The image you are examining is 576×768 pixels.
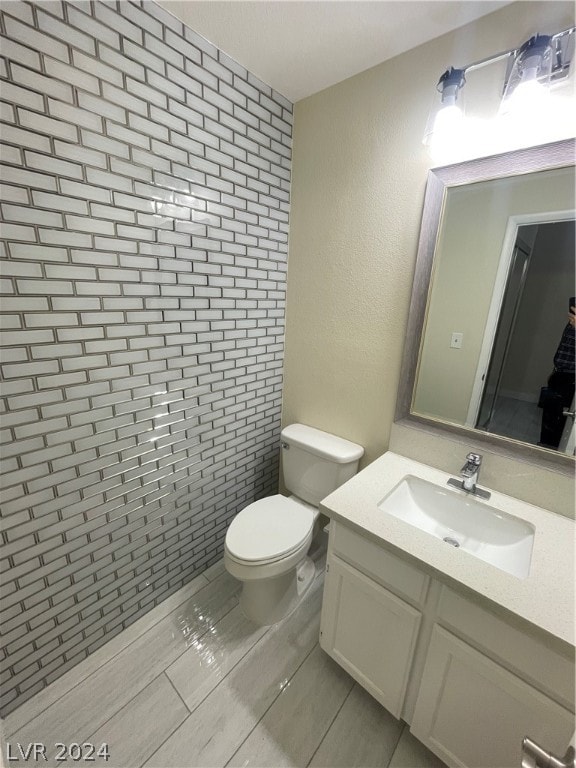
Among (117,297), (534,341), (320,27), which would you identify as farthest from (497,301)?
(117,297)

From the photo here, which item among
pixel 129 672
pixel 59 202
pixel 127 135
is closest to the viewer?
pixel 59 202

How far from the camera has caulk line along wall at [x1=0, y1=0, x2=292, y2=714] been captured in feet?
3.18

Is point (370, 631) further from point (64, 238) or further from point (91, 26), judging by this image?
point (91, 26)

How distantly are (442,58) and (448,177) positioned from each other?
0.42 meters

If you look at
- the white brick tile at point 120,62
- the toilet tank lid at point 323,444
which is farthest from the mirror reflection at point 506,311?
the white brick tile at point 120,62

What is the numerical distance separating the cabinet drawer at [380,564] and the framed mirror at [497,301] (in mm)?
591

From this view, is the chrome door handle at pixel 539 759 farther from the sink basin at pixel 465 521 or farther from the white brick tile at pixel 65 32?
the white brick tile at pixel 65 32

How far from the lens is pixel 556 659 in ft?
2.43

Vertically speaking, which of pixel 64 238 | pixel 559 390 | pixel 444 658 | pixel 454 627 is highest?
pixel 64 238

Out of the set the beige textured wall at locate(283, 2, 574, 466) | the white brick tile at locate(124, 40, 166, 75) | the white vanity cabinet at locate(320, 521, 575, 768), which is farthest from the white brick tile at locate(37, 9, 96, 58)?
the white vanity cabinet at locate(320, 521, 575, 768)

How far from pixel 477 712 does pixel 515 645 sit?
301 mm

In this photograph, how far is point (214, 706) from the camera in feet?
4.05

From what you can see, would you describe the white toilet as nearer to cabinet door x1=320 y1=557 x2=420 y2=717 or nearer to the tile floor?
the tile floor

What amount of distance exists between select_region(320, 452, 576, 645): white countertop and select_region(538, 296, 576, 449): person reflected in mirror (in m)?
0.28
